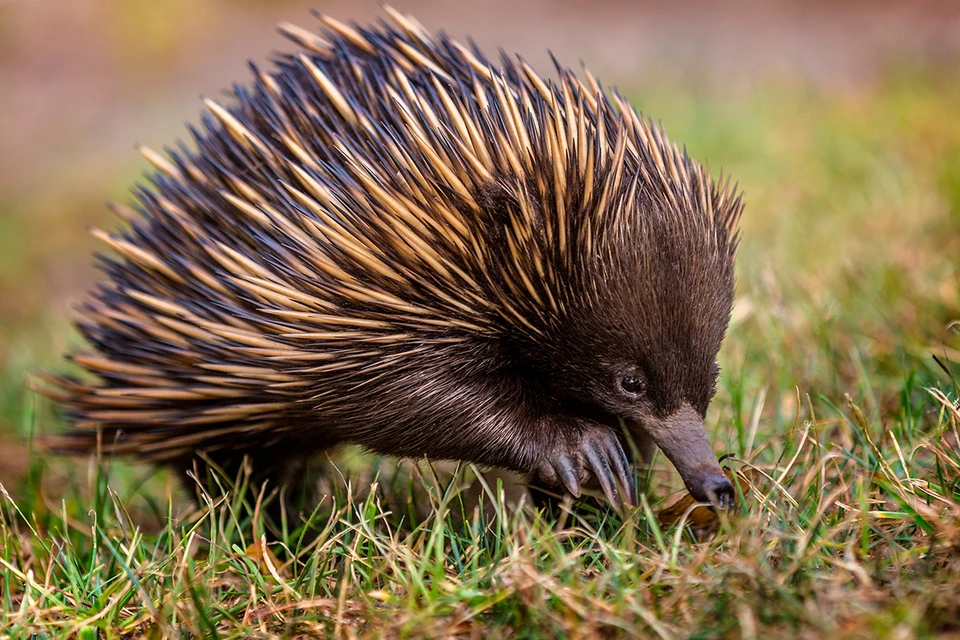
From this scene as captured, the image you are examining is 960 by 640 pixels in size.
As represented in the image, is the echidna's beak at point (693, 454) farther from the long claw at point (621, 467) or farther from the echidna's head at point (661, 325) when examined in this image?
the long claw at point (621, 467)

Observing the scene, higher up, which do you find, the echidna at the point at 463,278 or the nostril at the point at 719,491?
the echidna at the point at 463,278

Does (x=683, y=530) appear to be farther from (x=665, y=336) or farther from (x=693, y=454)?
(x=665, y=336)

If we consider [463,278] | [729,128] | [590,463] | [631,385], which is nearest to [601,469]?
[590,463]

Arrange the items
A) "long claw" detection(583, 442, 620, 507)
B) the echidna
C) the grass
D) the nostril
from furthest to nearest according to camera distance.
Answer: "long claw" detection(583, 442, 620, 507) → the echidna → the nostril → the grass

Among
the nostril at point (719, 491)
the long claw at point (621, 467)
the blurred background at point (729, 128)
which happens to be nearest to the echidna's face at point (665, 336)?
the nostril at point (719, 491)

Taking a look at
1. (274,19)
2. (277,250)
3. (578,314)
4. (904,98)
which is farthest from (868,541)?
(274,19)

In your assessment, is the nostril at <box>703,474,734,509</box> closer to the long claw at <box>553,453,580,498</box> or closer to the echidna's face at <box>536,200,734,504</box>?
the echidna's face at <box>536,200,734,504</box>

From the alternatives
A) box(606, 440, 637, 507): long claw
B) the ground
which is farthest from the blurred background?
box(606, 440, 637, 507): long claw

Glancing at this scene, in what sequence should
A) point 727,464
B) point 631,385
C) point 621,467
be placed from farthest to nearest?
point 727,464, point 621,467, point 631,385
